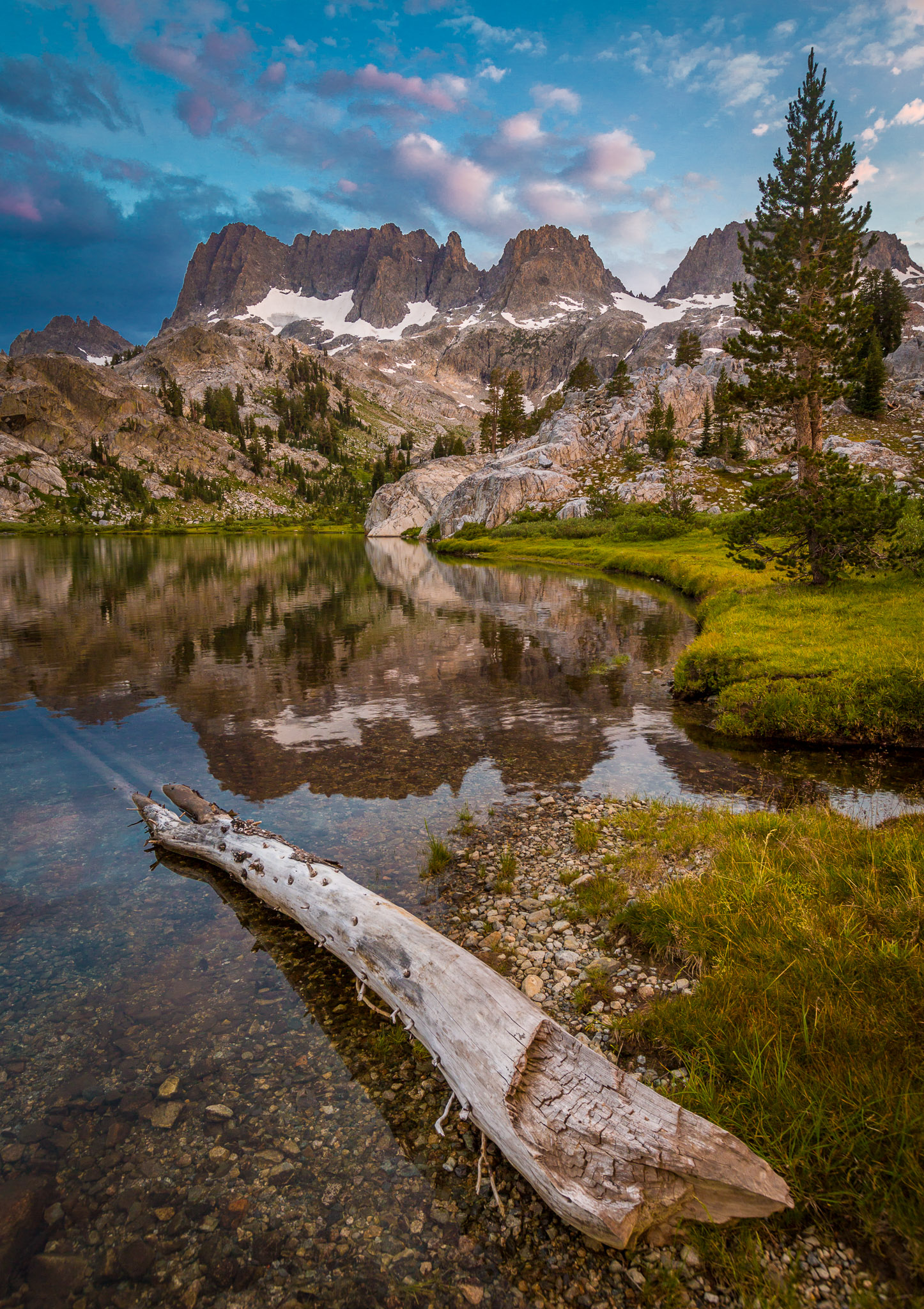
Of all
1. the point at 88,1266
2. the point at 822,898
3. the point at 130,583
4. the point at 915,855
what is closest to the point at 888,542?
the point at 915,855

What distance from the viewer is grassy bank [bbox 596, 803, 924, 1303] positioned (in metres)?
4.37

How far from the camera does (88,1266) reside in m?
4.83

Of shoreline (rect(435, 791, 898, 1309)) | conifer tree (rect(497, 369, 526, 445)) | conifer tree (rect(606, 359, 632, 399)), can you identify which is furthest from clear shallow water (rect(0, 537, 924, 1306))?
conifer tree (rect(606, 359, 632, 399))

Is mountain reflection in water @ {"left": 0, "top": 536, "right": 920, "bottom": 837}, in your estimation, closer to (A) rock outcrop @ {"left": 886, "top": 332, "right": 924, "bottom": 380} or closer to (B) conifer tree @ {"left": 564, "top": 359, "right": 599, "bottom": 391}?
(A) rock outcrop @ {"left": 886, "top": 332, "right": 924, "bottom": 380}

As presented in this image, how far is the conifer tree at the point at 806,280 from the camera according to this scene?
27.2 meters

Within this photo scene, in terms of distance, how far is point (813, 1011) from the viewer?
229 inches

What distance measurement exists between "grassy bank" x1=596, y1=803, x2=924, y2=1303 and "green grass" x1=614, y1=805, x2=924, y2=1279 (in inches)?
0.5

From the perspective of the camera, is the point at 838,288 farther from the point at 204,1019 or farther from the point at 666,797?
the point at 204,1019

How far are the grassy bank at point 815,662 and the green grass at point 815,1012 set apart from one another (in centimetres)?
699

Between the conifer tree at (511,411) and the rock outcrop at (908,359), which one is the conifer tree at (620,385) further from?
the rock outcrop at (908,359)

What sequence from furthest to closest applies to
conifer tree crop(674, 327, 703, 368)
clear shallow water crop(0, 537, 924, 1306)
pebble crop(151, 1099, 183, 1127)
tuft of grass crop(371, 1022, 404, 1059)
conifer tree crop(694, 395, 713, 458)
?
conifer tree crop(674, 327, 703, 368)
conifer tree crop(694, 395, 713, 458)
tuft of grass crop(371, 1022, 404, 1059)
pebble crop(151, 1099, 183, 1127)
clear shallow water crop(0, 537, 924, 1306)

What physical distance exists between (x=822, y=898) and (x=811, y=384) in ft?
90.6

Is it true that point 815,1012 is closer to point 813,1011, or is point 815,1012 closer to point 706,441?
point 813,1011

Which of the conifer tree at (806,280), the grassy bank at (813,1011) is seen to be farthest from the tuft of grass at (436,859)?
the conifer tree at (806,280)
